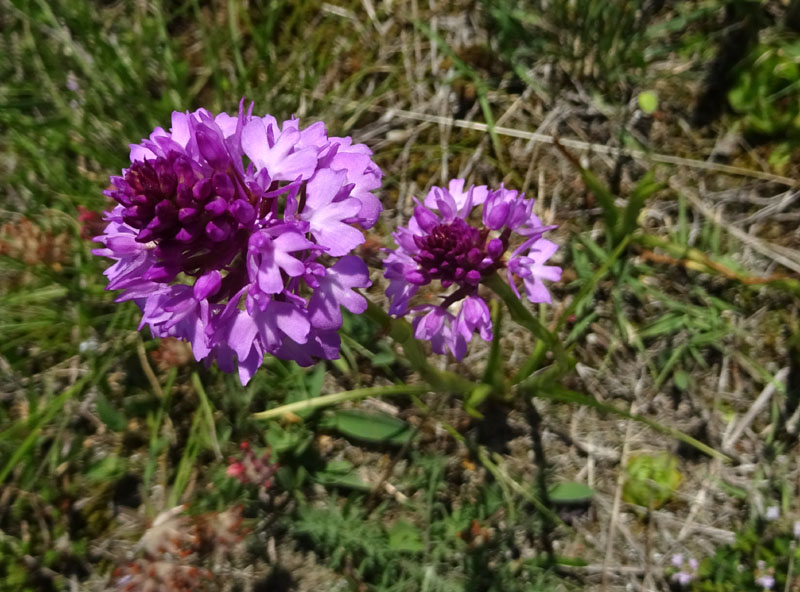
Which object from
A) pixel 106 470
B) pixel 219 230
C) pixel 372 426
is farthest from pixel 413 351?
pixel 106 470

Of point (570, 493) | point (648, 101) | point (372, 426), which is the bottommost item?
point (570, 493)

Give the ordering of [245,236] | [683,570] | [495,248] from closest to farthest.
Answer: [245,236] → [495,248] → [683,570]

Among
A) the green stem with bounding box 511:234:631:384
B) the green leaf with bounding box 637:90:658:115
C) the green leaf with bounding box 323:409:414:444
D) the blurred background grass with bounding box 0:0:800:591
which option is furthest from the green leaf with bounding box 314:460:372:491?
the green leaf with bounding box 637:90:658:115

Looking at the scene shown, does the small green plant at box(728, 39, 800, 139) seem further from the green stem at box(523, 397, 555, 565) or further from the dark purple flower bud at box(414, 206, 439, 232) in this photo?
the dark purple flower bud at box(414, 206, 439, 232)

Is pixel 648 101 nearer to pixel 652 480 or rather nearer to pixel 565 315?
pixel 565 315

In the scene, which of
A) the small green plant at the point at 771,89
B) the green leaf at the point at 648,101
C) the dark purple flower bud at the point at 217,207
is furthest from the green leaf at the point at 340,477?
the small green plant at the point at 771,89
